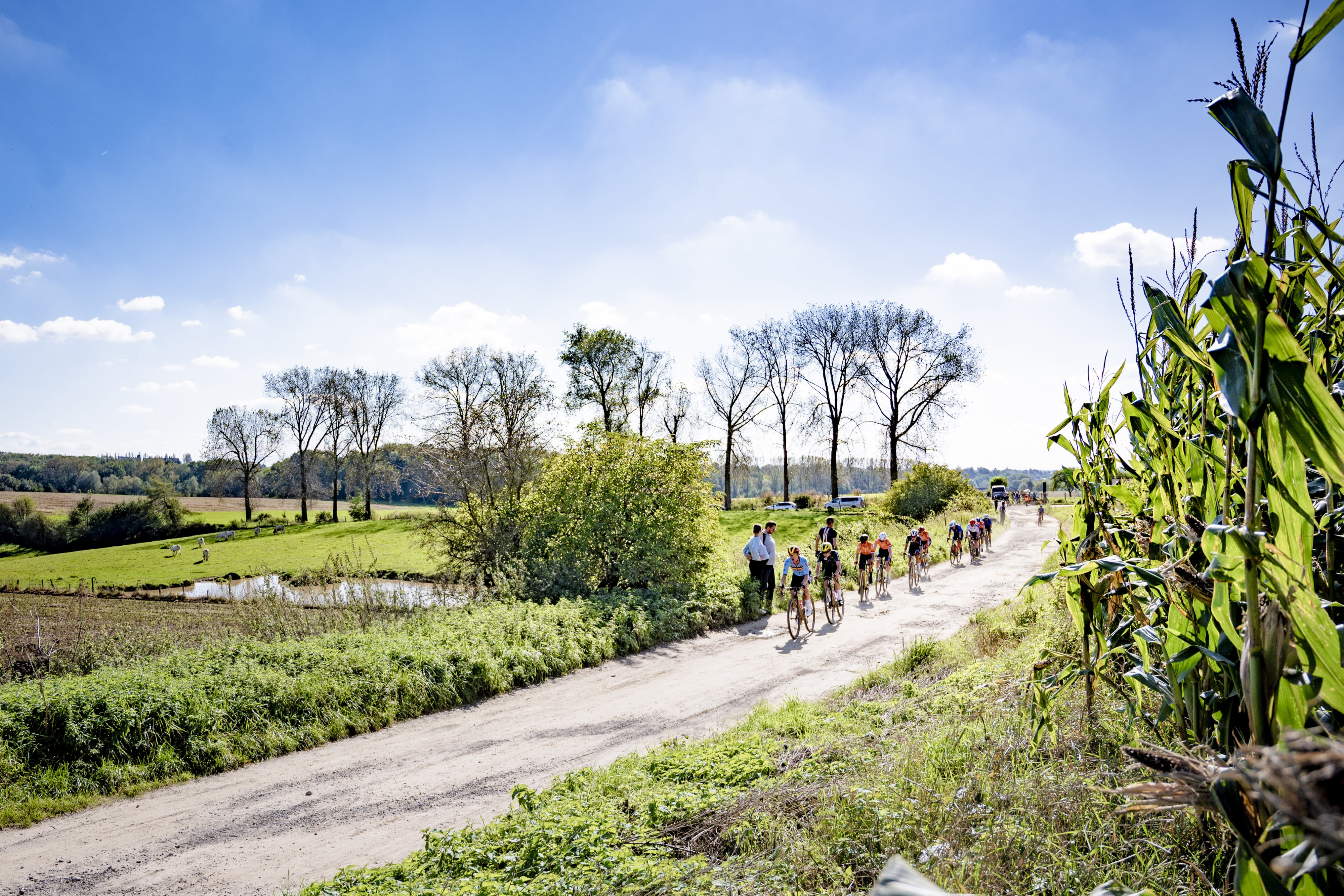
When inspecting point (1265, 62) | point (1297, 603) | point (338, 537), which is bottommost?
point (338, 537)

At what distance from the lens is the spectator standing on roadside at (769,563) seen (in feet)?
50.1

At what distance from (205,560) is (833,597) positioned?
28353 mm

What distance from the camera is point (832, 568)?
13898mm

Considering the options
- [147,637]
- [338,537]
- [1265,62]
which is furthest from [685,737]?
[338,537]

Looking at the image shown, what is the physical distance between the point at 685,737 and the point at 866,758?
268 centimetres

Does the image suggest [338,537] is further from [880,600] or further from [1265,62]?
[1265,62]

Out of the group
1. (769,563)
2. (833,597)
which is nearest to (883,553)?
(769,563)

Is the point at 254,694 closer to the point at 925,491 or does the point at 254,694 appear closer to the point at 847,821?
the point at 847,821

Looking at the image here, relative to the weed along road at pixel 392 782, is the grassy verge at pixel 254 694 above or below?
above

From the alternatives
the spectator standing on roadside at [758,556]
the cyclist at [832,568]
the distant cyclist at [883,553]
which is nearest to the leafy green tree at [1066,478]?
the cyclist at [832,568]

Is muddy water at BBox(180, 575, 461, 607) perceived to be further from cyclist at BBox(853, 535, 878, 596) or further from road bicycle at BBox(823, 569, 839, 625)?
cyclist at BBox(853, 535, 878, 596)

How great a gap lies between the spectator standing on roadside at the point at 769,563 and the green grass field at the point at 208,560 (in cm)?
868

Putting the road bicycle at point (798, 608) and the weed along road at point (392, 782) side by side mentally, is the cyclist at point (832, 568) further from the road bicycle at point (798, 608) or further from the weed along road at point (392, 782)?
the weed along road at point (392, 782)

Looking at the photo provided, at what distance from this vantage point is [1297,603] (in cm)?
139
